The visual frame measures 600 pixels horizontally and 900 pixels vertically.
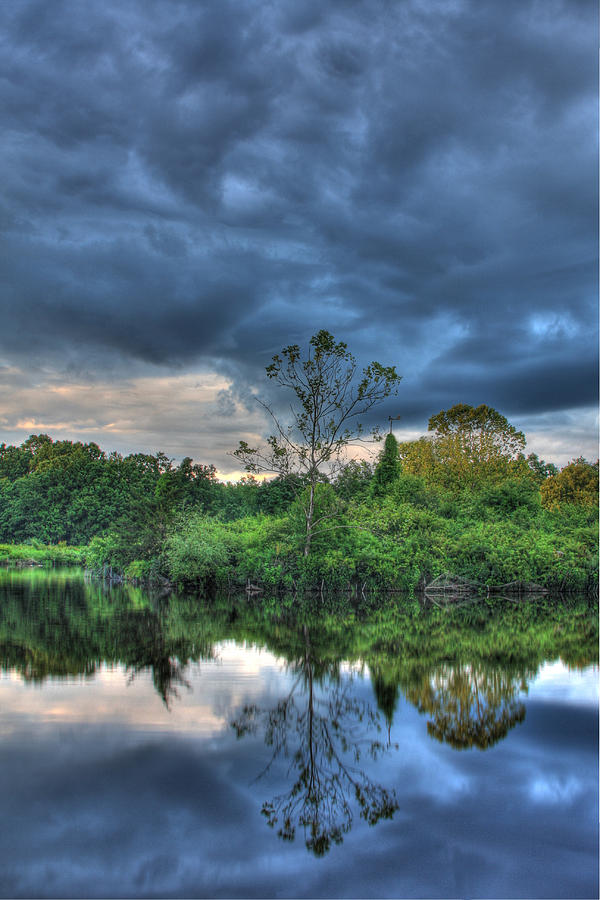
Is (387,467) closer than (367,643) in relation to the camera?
No

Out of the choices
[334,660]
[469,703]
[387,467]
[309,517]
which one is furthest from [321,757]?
[387,467]

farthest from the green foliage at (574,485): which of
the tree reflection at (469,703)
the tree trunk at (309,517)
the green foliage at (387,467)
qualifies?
the tree reflection at (469,703)

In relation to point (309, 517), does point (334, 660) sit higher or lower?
lower

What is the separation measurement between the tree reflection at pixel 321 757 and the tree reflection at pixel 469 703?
0.65 meters

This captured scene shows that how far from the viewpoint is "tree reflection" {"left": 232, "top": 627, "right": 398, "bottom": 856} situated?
3949 mm

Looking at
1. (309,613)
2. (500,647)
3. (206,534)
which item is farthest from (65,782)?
(206,534)

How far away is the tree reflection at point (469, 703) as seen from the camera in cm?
553

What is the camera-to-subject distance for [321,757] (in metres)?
4.95

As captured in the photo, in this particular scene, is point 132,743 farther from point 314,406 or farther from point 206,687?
point 314,406

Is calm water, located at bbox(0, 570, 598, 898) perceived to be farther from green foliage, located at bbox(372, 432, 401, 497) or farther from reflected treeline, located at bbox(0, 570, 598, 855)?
green foliage, located at bbox(372, 432, 401, 497)

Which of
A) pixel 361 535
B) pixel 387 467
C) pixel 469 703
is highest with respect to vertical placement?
pixel 387 467

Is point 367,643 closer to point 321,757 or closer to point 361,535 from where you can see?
point 321,757

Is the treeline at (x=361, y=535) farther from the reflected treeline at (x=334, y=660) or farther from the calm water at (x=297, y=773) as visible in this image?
the calm water at (x=297, y=773)

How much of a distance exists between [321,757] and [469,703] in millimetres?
2226
